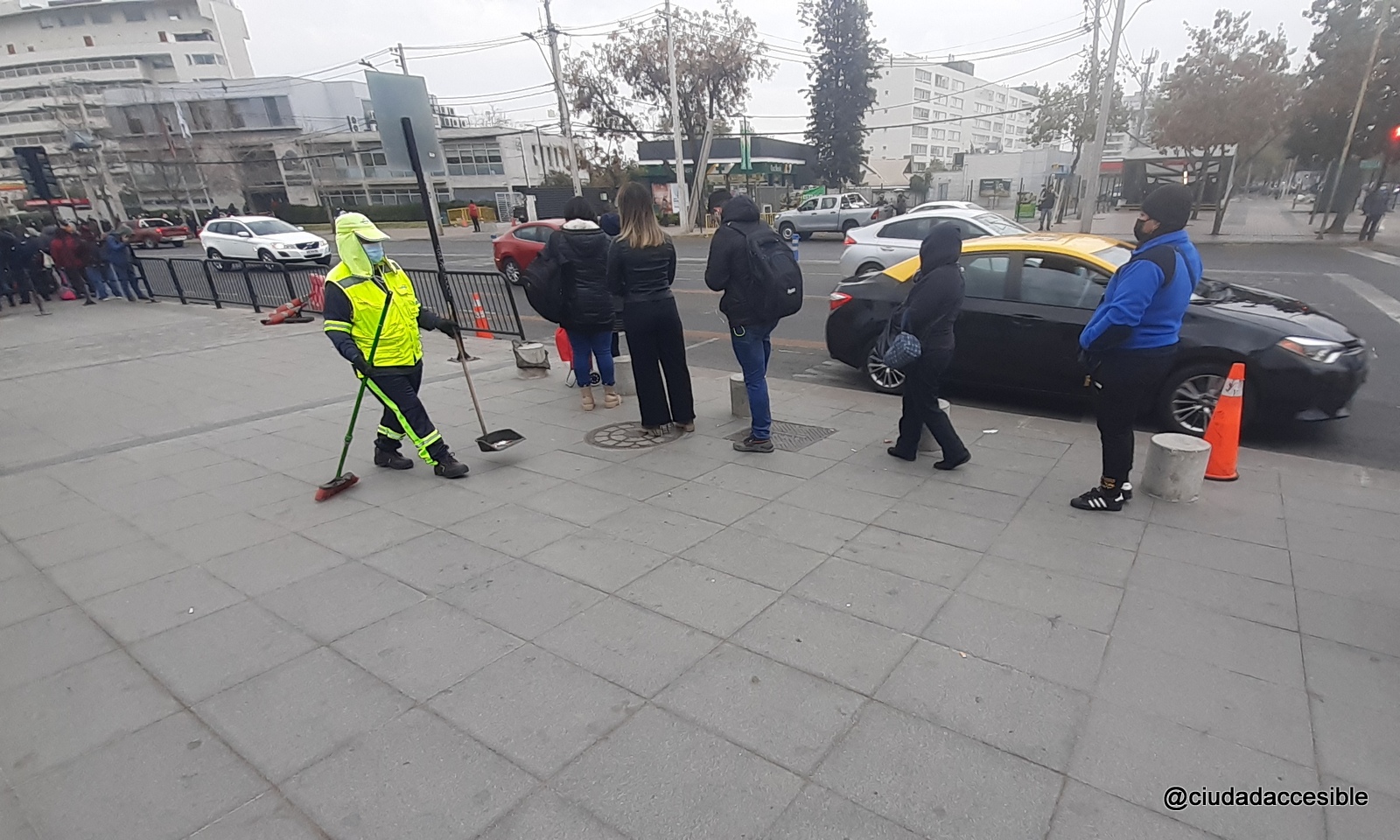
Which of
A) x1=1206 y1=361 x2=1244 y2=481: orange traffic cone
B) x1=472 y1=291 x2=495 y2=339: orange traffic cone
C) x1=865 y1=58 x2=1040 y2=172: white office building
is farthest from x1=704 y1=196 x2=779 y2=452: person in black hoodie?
x1=865 y1=58 x2=1040 y2=172: white office building

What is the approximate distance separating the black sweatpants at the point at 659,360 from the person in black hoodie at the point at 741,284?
1.53 ft

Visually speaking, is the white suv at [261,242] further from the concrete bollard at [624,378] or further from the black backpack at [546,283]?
the black backpack at [546,283]

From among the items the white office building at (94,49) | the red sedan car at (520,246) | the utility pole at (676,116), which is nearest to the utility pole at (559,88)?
the utility pole at (676,116)

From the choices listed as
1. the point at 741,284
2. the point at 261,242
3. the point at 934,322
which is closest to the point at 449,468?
the point at 741,284

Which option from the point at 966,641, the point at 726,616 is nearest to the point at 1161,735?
the point at 966,641

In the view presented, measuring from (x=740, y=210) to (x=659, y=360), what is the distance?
135cm

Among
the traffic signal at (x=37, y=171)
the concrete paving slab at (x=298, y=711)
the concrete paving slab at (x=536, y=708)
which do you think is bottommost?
the concrete paving slab at (x=536, y=708)

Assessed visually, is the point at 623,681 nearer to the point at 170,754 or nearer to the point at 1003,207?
the point at 170,754

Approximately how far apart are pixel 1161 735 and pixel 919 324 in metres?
2.73

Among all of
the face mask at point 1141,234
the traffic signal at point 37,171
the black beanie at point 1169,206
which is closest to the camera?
the black beanie at point 1169,206

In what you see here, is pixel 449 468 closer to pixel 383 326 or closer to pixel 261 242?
pixel 383 326

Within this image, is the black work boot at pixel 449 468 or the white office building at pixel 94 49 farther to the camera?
the white office building at pixel 94 49

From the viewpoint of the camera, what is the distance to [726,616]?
10.4 ft

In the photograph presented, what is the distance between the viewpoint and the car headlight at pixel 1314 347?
4918 millimetres
